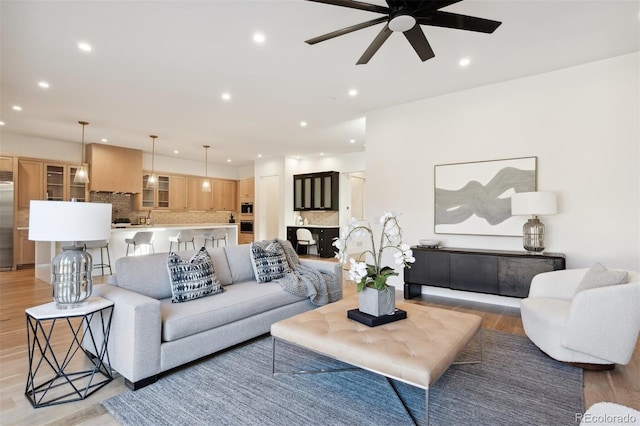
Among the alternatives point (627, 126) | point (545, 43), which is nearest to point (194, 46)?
point (545, 43)

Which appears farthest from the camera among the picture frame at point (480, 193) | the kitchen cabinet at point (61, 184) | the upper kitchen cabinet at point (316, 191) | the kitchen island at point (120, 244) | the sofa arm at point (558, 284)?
the upper kitchen cabinet at point (316, 191)

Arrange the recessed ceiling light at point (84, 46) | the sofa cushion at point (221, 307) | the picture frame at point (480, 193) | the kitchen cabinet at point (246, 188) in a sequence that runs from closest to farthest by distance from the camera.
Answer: the sofa cushion at point (221, 307) → the recessed ceiling light at point (84, 46) → the picture frame at point (480, 193) → the kitchen cabinet at point (246, 188)

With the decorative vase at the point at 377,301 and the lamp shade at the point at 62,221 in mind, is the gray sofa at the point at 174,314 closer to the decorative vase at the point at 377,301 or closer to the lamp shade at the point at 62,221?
the lamp shade at the point at 62,221

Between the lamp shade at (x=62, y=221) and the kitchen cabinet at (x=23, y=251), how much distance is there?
630 cm

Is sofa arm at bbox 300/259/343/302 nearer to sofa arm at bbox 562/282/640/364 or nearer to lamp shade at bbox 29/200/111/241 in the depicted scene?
sofa arm at bbox 562/282/640/364

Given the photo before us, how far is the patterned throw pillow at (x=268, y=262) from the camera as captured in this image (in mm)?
3463

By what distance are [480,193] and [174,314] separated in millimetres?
3845

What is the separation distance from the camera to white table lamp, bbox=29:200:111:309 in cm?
202

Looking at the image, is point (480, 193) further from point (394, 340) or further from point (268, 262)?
point (394, 340)

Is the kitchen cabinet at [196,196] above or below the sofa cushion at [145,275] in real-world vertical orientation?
above

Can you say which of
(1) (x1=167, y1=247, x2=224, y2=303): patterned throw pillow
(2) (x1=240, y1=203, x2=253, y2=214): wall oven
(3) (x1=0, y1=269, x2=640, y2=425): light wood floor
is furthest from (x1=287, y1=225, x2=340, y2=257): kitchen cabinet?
(1) (x1=167, y1=247, x2=224, y2=303): patterned throw pillow

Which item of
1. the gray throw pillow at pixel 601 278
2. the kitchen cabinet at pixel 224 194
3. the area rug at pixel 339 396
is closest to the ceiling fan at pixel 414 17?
the gray throw pillow at pixel 601 278

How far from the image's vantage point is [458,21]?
231cm

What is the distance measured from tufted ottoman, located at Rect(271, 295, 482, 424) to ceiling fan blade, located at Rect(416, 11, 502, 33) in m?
2.11
